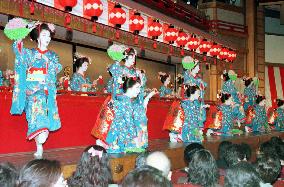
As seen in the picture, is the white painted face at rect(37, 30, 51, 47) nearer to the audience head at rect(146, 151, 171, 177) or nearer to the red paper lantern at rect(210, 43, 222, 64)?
the audience head at rect(146, 151, 171, 177)

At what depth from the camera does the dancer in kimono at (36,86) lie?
4445mm

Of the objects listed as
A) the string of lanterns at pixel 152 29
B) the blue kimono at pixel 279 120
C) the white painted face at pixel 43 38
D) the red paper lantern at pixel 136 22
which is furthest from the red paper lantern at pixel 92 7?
the blue kimono at pixel 279 120

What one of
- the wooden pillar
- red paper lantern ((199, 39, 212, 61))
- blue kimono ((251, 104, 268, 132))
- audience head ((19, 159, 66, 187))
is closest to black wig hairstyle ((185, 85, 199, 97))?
red paper lantern ((199, 39, 212, 61))

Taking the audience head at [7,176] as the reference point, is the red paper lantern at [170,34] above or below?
above

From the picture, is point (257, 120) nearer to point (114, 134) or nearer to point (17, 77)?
point (114, 134)

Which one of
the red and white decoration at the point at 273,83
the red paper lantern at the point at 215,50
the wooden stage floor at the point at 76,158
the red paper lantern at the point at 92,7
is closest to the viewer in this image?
the wooden stage floor at the point at 76,158

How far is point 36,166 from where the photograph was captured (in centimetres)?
215

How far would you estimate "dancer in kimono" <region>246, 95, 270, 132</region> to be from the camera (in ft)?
34.6

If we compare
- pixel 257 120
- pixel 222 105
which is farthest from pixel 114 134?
pixel 257 120

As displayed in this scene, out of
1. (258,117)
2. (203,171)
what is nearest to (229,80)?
(258,117)

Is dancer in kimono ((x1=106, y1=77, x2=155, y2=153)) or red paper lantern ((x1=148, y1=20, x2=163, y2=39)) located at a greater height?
red paper lantern ((x1=148, y1=20, x2=163, y2=39))

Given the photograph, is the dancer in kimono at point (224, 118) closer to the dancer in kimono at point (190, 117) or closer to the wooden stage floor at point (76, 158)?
the dancer in kimono at point (190, 117)

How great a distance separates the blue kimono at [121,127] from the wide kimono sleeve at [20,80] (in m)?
1.24

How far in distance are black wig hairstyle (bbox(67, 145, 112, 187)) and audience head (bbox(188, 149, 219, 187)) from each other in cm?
66
